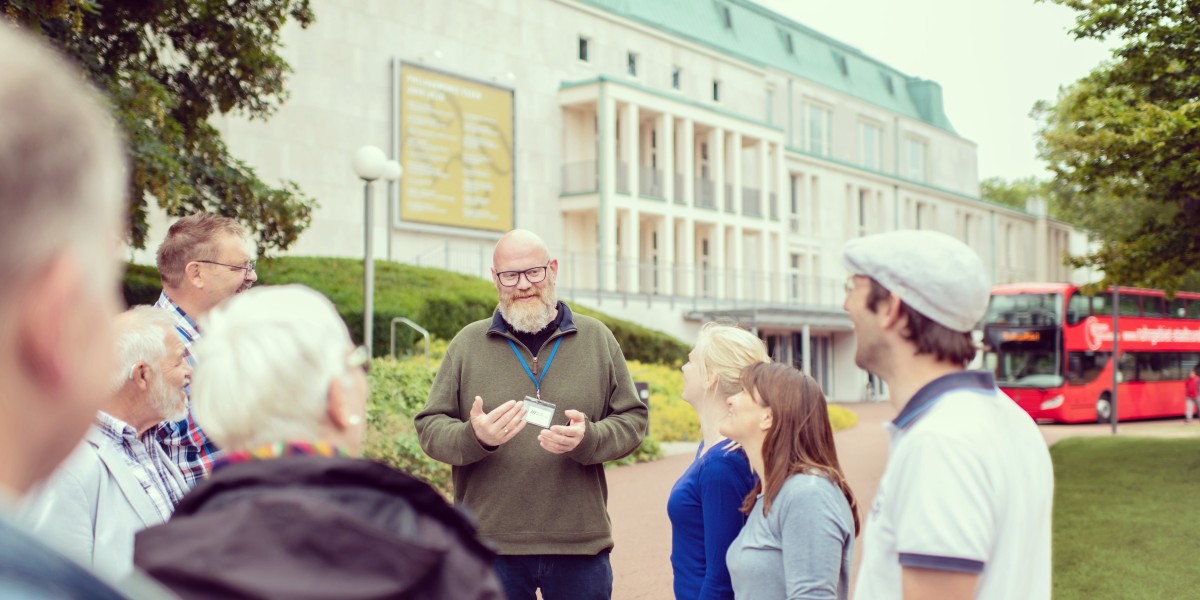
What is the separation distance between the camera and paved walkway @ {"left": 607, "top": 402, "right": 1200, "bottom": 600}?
888cm

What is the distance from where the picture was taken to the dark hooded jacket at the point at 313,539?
1458 millimetres

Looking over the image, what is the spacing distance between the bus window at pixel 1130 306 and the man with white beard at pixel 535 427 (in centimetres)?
3005

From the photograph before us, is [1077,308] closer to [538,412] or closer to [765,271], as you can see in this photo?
[765,271]

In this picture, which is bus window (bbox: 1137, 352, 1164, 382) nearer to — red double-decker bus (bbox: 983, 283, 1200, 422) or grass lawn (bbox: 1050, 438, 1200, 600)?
red double-decker bus (bbox: 983, 283, 1200, 422)

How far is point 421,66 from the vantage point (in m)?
29.4

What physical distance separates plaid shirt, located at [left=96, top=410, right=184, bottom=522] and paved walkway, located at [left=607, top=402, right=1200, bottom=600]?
551 centimetres

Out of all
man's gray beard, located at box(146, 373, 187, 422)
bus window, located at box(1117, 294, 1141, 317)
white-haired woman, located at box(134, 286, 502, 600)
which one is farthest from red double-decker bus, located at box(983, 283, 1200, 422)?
white-haired woman, located at box(134, 286, 502, 600)

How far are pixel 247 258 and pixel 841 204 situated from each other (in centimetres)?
4534

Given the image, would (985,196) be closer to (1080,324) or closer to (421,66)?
(1080,324)

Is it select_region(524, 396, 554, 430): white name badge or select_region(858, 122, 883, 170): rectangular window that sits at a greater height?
select_region(858, 122, 883, 170): rectangular window

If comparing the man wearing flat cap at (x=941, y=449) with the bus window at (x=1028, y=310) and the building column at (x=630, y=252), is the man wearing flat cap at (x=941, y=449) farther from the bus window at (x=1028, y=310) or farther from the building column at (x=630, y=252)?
the building column at (x=630, y=252)

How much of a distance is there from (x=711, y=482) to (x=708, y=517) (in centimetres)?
13

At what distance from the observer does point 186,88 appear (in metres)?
15.4

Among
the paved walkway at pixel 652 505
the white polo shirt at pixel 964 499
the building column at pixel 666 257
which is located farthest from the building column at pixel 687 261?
the white polo shirt at pixel 964 499
